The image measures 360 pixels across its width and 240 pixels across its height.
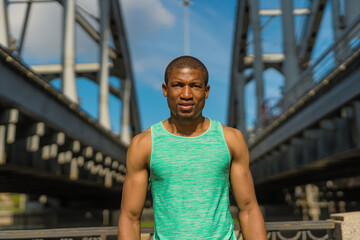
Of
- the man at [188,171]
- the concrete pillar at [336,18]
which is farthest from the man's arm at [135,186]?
the concrete pillar at [336,18]

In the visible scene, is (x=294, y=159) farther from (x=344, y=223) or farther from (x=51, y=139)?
(x=344, y=223)

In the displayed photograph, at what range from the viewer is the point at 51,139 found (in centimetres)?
1426

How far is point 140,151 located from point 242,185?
2.09 feet

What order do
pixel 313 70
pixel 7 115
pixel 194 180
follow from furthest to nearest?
pixel 313 70
pixel 7 115
pixel 194 180

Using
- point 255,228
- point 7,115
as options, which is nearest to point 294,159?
point 7,115

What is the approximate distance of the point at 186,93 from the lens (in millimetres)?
2393

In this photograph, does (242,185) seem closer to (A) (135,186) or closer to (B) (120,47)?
(A) (135,186)

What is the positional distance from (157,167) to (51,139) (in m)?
12.6

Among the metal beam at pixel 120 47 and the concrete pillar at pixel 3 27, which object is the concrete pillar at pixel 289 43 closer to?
the concrete pillar at pixel 3 27

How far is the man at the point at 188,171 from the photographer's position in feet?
7.67

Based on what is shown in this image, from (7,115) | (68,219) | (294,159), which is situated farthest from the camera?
(68,219)

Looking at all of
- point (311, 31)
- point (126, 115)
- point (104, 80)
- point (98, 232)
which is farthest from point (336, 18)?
point (311, 31)

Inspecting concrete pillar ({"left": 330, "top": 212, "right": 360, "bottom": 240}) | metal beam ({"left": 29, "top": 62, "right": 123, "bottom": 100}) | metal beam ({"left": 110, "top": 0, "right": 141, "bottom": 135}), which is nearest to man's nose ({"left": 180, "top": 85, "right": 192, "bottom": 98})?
concrete pillar ({"left": 330, "top": 212, "right": 360, "bottom": 240})

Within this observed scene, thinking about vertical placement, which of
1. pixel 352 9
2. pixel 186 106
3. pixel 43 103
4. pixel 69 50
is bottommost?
pixel 186 106
